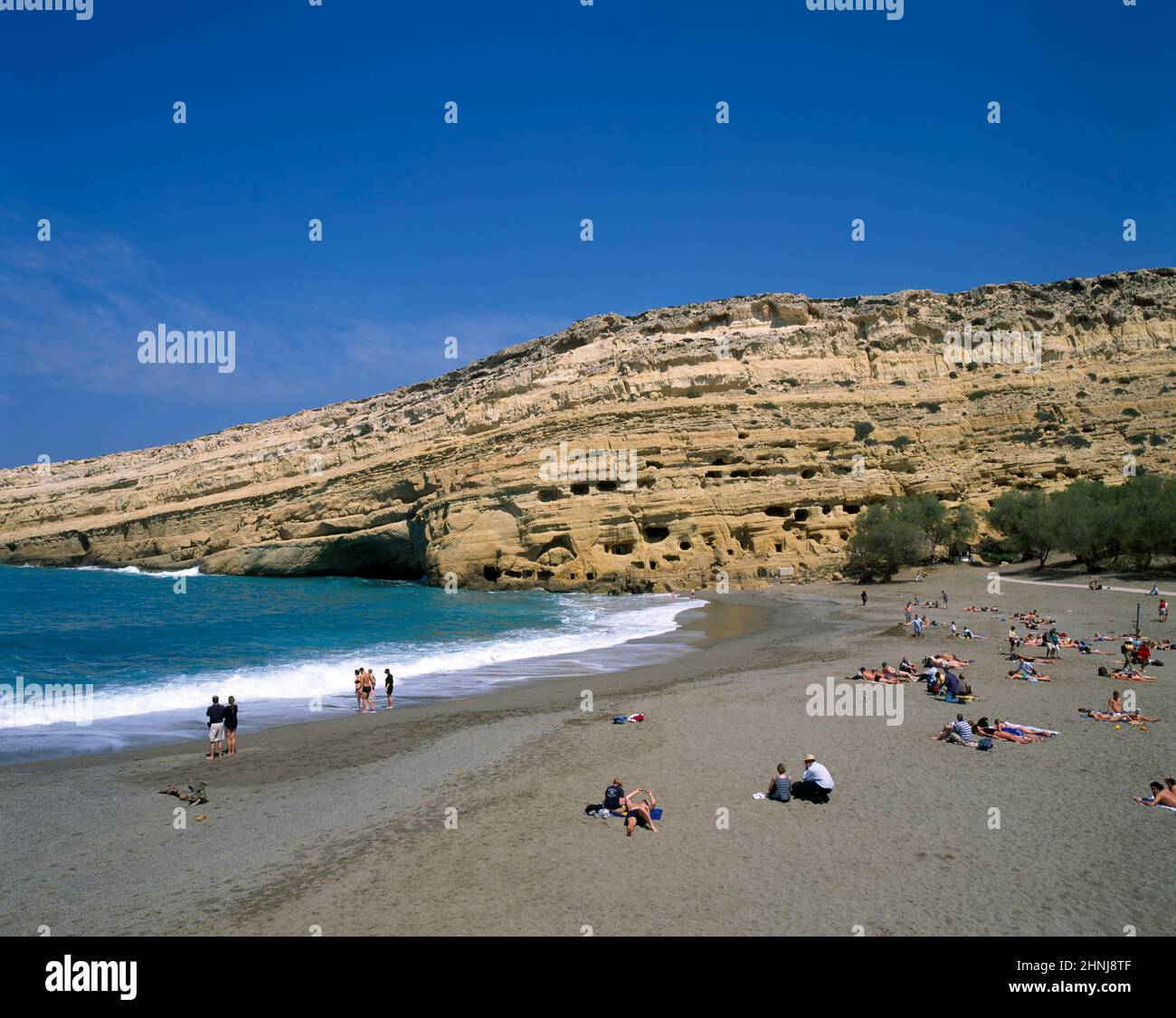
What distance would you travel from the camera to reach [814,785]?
29.0 feet

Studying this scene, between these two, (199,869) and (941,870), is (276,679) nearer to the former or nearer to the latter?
(199,869)

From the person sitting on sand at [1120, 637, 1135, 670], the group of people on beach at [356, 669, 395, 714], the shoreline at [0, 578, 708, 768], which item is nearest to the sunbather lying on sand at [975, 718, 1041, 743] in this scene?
the person sitting on sand at [1120, 637, 1135, 670]

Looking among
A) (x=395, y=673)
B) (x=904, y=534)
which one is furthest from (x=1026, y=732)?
(x=904, y=534)

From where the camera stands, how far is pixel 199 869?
24.0 feet

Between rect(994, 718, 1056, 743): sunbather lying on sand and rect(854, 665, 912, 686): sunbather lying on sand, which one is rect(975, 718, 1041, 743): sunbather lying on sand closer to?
rect(994, 718, 1056, 743): sunbather lying on sand

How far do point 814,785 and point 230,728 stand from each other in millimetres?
8941

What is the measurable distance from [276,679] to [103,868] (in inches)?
443

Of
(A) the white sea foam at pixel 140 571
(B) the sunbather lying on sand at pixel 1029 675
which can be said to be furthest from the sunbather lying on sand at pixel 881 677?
(A) the white sea foam at pixel 140 571

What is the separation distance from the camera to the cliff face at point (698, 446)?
1603 inches

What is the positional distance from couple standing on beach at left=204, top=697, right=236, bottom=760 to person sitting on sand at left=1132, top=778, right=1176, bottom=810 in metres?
12.3
